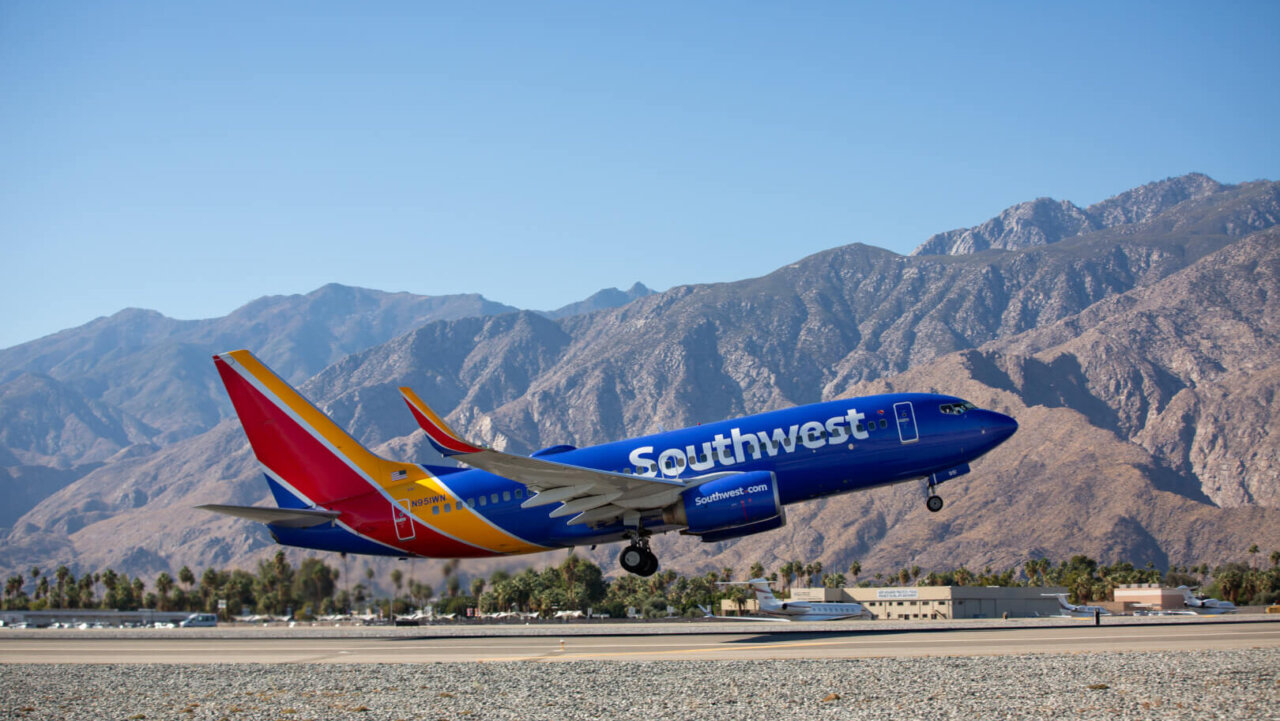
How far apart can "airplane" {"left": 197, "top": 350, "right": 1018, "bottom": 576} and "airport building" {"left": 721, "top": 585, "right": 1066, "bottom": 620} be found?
5329 centimetres

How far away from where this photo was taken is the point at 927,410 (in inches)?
1417

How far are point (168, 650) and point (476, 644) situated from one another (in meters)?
10.4

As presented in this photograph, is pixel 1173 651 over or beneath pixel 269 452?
beneath

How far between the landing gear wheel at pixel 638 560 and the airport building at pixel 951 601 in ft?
174

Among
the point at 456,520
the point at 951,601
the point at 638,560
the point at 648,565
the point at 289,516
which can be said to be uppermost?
the point at 289,516

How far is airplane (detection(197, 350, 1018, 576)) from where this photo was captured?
3353 centimetres

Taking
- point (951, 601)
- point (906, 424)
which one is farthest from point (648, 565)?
point (951, 601)

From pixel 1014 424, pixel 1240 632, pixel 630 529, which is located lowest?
pixel 1240 632

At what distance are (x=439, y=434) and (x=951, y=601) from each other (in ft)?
225

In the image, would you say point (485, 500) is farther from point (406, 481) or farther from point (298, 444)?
point (298, 444)

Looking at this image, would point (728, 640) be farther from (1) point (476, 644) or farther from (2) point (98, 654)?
(2) point (98, 654)

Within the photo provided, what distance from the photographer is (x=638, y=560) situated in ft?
117

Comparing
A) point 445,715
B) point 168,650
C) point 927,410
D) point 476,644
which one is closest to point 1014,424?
point 927,410

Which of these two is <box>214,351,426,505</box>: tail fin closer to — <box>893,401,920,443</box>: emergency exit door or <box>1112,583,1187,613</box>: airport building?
<box>893,401,920,443</box>: emergency exit door
